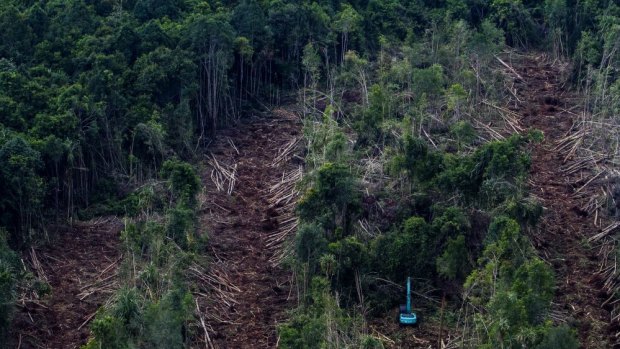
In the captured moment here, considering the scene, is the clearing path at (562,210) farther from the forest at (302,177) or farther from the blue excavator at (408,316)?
the blue excavator at (408,316)

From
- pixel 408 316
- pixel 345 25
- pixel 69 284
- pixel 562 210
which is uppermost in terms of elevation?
pixel 345 25

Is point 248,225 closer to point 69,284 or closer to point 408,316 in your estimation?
point 69,284

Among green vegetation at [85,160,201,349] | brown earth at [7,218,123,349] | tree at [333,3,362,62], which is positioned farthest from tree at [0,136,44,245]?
tree at [333,3,362,62]

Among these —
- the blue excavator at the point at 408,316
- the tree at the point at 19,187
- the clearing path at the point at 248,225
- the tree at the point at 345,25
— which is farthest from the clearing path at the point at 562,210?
the tree at the point at 19,187

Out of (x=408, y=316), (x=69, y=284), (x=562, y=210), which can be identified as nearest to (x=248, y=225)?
(x=69, y=284)

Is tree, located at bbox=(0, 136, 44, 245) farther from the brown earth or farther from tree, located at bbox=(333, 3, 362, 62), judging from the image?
tree, located at bbox=(333, 3, 362, 62)

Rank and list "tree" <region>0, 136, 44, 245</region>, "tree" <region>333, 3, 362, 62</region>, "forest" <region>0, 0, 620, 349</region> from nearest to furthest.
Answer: "forest" <region>0, 0, 620, 349</region> → "tree" <region>0, 136, 44, 245</region> → "tree" <region>333, 3, 362, 62</region>
